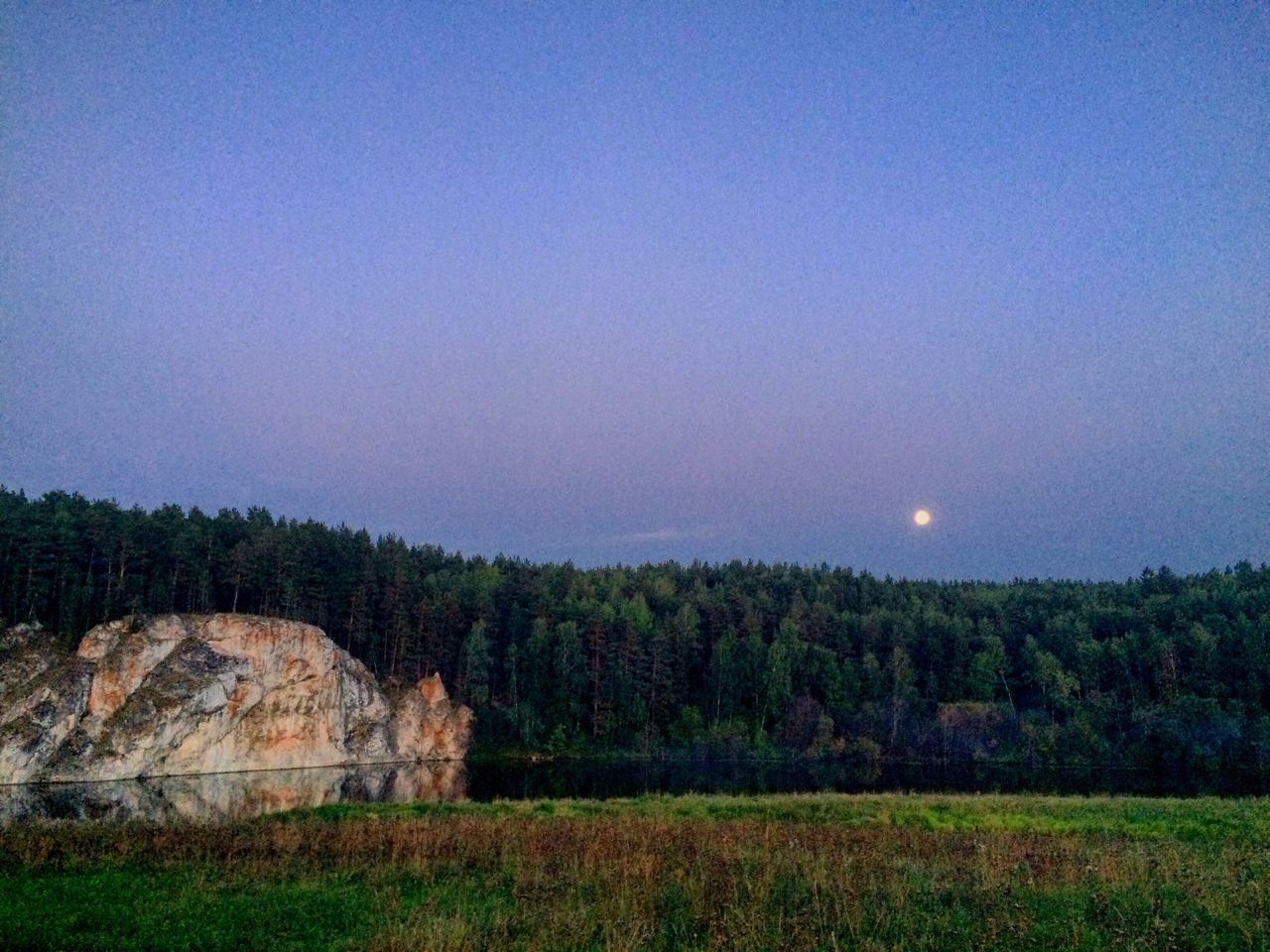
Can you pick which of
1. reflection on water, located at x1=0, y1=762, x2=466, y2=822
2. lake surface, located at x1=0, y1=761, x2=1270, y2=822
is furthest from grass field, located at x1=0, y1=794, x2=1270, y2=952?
lake surface, located at x1=0, y1=761, x2=1270, y2=822

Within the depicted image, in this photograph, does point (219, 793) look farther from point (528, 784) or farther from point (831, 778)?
point (831, 778)

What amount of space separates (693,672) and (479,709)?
30780mm

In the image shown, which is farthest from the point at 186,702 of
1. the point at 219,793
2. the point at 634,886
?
the point at 634,886

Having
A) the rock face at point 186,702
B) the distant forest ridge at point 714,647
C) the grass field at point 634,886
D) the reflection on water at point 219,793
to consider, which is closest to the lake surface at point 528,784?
the reflection on water at point 219,793

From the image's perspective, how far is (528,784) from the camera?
216 feet

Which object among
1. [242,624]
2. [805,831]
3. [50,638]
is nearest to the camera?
[805,831]

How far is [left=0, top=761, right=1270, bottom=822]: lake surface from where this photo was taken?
44.2 m

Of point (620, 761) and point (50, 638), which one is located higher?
point (50, 638)

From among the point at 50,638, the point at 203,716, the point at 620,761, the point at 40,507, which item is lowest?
the point at 620,761

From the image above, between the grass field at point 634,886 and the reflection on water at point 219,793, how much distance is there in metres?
11.8

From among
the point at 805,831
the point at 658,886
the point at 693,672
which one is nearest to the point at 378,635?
the point at 693,672

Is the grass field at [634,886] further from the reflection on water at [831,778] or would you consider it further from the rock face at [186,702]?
the rock face at [186,702]

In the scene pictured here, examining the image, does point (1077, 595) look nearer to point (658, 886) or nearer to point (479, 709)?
point (479, 709)

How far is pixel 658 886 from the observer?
729 inches
